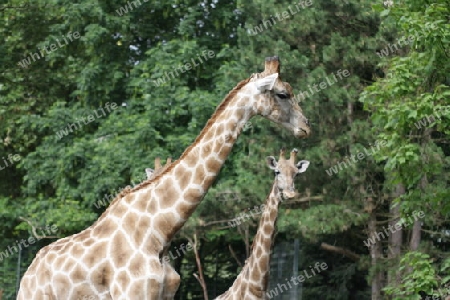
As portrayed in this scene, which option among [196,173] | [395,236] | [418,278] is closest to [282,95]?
[196,173]

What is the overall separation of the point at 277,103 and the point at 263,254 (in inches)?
180

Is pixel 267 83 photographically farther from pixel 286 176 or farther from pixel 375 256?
pixel 375 256

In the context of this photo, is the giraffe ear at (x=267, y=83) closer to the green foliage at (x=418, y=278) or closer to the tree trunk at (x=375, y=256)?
the green foliage at (x=418, y=278)

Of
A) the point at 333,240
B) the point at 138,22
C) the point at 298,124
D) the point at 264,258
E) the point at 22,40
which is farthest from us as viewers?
the point at 22,40

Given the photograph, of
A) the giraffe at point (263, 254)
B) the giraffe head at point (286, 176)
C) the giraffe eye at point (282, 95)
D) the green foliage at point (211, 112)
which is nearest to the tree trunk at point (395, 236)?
the green foliage at point (211, 112)

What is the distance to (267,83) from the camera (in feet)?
22.8

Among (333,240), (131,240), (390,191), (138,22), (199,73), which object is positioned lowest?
(333,240)

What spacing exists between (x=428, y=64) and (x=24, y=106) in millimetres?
12708

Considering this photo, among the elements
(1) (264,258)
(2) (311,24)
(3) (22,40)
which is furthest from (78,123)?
(1) (264,258)

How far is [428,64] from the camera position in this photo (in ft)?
38.1

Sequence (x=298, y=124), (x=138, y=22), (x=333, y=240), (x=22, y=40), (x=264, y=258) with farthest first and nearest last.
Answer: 1. (x=22, y=40)
2. (x=138, y=22)
3. (x=333, y=240)
4. (x=264, y=258)
5. (x=298, y=124)

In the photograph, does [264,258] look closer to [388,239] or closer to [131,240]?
[131,240]

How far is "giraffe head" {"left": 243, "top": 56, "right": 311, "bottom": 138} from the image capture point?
6.97 metres

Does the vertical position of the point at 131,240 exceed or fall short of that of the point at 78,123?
it exceeds it
